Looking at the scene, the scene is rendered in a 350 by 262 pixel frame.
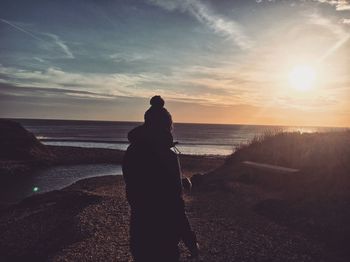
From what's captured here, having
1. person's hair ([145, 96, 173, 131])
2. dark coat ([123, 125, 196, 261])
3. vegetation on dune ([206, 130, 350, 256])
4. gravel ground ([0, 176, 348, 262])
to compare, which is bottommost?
gravel ground ([0, 176, 348, 262])

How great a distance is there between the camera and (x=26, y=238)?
365 inches

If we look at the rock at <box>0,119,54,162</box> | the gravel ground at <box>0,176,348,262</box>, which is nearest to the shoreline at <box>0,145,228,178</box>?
the rock at <box>0,119,54,162</box>

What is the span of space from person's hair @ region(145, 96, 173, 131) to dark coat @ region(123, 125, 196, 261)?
7cm

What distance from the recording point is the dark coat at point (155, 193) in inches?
145

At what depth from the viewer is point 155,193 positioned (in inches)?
146

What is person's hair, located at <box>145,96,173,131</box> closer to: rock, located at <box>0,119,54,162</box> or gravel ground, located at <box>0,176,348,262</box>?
gravel ground, located at <box>0,176,348,262</box>

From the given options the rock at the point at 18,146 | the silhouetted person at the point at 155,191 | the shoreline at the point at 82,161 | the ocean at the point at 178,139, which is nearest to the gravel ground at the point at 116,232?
the silhouetted person at the point at 155,191

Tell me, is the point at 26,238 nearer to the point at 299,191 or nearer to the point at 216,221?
the point at 216,221

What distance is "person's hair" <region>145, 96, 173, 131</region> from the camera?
12.3 feet

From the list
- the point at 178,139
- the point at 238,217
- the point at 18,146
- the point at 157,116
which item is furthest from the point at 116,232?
the point at 178,139

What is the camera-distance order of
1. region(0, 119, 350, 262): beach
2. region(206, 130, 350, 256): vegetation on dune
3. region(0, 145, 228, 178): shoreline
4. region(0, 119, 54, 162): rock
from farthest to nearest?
region(0, 119, 54, 162): rock < region(0, 145, 228, 178): shoreline < region(206, 130, 350, 256): vegetation on dune < region(0, 119, 350, 262): beach

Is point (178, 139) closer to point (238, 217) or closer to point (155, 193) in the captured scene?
point (238, 217)

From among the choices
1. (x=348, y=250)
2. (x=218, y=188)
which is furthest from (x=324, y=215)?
(x=218, y=188)

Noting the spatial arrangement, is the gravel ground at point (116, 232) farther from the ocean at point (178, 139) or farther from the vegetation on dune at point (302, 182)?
the ocean at point (178, 139)
